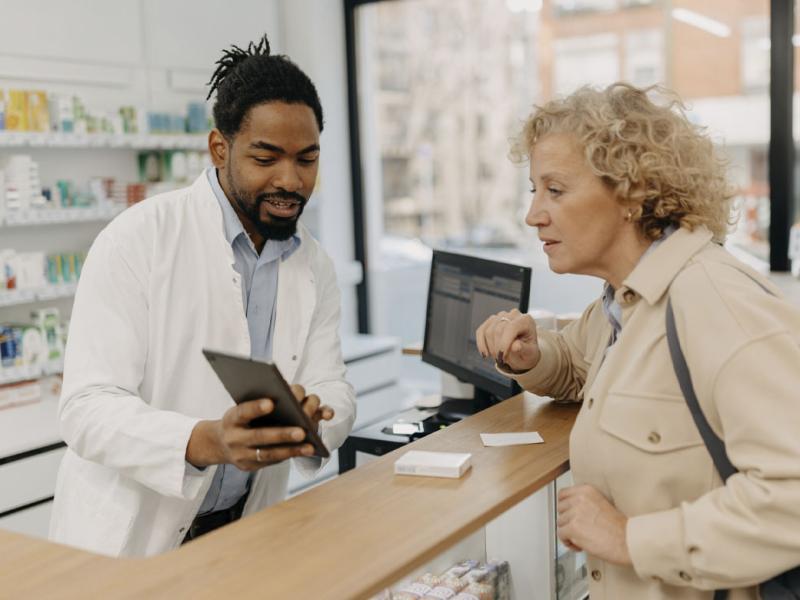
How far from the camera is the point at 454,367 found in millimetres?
2559

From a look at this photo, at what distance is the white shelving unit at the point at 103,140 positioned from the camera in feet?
11.7

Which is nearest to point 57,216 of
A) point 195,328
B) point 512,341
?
point 195,328

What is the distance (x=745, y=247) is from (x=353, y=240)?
7.63ft

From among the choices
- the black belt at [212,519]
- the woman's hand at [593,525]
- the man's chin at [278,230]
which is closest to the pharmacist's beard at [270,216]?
the man's chin at [278,230]

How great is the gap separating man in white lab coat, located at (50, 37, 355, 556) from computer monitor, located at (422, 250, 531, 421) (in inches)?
17.4

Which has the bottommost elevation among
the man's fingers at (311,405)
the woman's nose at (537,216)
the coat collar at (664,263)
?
the man's fingers at (311,405)

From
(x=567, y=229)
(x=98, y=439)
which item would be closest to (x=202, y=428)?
(x=98, y=439)

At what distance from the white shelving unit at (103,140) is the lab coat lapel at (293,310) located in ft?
6.32

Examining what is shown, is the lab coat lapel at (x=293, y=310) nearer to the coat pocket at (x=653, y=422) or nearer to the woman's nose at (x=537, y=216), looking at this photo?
the woman's nose at (x=537, y=216)

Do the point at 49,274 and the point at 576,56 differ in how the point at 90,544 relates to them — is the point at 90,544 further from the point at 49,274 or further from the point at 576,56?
the point at 576,56

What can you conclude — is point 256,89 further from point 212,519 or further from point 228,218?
point 212,519

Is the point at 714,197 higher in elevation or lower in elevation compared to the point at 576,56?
lower

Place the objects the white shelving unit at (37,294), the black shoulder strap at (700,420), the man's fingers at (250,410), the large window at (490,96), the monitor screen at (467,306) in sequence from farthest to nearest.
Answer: the large window at (490,96), the white shelving unit at (37,294), the monitor screen at (467,306), the man's fingers at (250,410), the black shoulder strap at (700,420)

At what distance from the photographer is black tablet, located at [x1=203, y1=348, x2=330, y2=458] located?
4.39 feet
